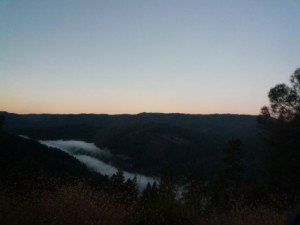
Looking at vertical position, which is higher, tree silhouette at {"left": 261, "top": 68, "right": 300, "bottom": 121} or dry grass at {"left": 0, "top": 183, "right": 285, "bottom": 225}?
tree silhouette at {"left": 261, "top": 68, "right": 300, "bottom": 121}

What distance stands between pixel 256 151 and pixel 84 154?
606ft

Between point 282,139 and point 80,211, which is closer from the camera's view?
point 80,211

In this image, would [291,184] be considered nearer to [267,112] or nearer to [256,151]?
[256,151]

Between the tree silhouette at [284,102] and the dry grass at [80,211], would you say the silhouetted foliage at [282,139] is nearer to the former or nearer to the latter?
the tree silhouette at [284,102]

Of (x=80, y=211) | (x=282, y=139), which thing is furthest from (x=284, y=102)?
(x=80, y=211)

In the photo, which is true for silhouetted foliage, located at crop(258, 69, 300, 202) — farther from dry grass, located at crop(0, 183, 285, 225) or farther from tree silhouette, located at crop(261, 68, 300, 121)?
dry grass, located at crop(0, 183, 285, 225)

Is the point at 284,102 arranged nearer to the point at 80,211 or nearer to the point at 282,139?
the point at 282,139

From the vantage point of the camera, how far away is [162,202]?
563 cm

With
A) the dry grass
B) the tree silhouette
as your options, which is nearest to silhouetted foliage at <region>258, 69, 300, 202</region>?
the tree silhouette

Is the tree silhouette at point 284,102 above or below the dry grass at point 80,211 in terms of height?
above

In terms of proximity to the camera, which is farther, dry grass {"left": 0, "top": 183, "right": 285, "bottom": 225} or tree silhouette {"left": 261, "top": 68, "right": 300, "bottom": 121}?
tree silhouette {"left": 261, "top": 68, "right": 300, "bottom": 121}

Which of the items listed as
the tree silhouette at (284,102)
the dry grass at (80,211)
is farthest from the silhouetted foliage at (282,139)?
the dry grass at (80,211)

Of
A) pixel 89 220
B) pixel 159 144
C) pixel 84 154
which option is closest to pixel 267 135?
pixel 89 220

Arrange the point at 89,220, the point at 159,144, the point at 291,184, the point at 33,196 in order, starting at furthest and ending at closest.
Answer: the point at 159,144
the point at 291,184
the point at 33,196
the point at 89,220
